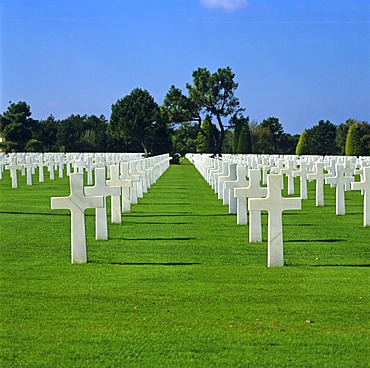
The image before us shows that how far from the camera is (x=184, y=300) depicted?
787cm

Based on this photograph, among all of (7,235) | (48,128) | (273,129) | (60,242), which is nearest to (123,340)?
(60,242)

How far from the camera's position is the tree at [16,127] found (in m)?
83.1

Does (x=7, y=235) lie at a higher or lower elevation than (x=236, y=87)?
lower

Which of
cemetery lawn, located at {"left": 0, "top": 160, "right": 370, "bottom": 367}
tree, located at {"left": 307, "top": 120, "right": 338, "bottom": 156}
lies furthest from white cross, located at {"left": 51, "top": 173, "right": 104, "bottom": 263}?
tree, located at {"left": 307, "top": 120, "right": 338, "bottom": 156}

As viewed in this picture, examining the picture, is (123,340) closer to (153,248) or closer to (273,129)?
(153,248)

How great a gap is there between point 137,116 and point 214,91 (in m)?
20.4

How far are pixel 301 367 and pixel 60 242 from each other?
23.6 feet

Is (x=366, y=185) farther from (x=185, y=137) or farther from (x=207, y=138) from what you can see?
(x=185, y=137)

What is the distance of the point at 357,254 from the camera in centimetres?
1112

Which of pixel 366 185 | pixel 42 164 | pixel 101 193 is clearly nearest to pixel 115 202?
pixel 101 193

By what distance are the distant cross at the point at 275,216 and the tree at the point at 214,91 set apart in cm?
8843

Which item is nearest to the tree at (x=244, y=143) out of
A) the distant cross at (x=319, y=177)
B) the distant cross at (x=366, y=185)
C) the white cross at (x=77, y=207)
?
the distant cross at (x=319, y=177)

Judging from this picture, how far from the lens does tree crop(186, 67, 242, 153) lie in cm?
9875

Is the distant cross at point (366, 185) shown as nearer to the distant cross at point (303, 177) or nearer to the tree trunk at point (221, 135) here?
the distant cross at point (303, 177)
